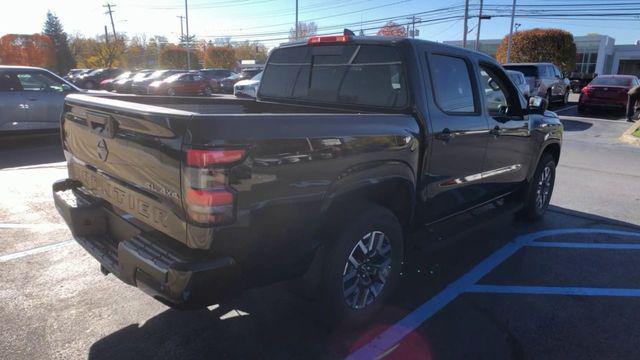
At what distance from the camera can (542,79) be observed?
1825cm

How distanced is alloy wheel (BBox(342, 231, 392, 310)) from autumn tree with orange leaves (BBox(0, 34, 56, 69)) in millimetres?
73453

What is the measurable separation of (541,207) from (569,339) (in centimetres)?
291

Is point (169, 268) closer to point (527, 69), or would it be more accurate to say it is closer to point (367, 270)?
point (367, 270)

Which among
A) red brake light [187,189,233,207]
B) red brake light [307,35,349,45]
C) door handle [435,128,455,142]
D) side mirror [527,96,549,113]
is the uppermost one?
red brake light [307,35,349,45]

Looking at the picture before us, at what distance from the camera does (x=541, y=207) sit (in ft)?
19.0

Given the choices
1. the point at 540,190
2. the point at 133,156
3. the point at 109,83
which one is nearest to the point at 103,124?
the point at 133,156

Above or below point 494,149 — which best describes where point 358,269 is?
below

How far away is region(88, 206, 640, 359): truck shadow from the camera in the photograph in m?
2.95

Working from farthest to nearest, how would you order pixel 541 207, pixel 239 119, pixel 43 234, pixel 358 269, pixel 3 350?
1. pixel 541 207
2. pixel 43 234
3. pixel 358 269
4. pixel 3 350
5. pixel 239 119

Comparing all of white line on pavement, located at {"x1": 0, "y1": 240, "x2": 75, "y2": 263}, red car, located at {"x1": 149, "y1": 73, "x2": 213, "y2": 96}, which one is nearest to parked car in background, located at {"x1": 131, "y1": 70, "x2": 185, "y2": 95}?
red car, located at {"x1": 149, "y1": 73, "x2": 213, "y2": 96}

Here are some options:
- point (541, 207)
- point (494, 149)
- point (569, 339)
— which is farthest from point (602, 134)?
point (569, 339)

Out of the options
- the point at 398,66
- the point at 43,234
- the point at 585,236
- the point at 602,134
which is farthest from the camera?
the point at 602,134

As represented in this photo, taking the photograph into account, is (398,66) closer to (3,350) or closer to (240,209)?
(240,209)

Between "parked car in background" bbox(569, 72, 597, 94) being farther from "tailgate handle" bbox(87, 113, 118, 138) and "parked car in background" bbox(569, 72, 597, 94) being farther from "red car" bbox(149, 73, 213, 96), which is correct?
"tailgate handle" bbox(87, 113, 118, 138)
